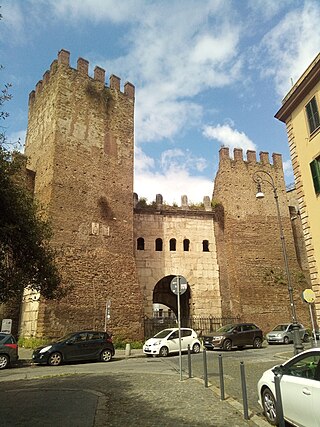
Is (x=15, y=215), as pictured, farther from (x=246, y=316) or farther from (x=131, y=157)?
(x=246, y=316)

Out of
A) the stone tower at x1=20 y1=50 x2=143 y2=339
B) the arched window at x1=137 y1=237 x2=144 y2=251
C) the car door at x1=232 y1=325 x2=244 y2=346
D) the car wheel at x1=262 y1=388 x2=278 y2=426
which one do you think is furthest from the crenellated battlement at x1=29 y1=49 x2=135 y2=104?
the car wheel at x1=262 y1=388 x2=278 y2=426

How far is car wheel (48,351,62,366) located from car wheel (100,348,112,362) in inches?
71.1

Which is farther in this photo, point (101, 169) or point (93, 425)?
point (101, 169)

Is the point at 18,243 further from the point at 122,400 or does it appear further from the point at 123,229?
the point at 123,229

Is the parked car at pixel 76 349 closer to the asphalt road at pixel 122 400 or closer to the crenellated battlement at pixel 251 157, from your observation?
the asphalt road at pixel 122 400

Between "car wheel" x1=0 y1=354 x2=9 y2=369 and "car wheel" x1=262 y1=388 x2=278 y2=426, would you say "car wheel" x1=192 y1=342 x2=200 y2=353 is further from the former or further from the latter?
"car wheel" x1=262 y1=388 x2=278 y2=426

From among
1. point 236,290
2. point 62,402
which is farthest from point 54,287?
point 236,290

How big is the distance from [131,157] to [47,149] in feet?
17.9

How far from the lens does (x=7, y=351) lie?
12.5 m

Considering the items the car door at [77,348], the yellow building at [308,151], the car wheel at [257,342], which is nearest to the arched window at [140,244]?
the car wheel at [257,342]

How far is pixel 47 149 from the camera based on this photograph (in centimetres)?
2139

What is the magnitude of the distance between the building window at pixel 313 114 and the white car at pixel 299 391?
9.62 m

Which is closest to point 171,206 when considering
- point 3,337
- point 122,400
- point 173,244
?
point 173,244

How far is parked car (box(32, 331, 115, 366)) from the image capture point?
42.5 ft
